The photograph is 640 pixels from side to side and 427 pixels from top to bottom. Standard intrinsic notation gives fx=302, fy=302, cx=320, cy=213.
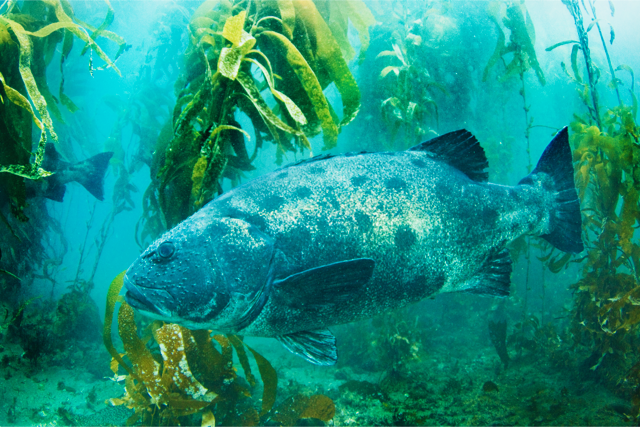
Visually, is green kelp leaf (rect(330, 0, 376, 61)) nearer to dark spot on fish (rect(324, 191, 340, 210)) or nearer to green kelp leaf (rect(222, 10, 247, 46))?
green kelp leaf (rect(222, 10, 247, 46))

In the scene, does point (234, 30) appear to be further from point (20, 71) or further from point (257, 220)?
point (20, 71)

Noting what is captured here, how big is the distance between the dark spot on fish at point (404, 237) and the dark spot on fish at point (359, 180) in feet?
1.25

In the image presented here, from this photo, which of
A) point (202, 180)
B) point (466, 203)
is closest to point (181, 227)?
point (202, 180)

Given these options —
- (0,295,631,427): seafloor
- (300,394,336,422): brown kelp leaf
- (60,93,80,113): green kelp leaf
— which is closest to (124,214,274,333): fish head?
(300,394,336,422): brown kelp leaf

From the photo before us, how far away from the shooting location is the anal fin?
7.45 feet

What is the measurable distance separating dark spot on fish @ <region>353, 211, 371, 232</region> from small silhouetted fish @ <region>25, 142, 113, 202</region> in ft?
11.2

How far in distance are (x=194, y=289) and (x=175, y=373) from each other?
203cm

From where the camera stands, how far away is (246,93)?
2289mm

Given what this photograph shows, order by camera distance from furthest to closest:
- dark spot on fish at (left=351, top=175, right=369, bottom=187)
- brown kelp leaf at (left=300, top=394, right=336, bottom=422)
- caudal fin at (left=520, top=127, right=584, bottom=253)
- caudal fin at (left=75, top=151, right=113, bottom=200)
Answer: caudal fin at (left=75, top=151, right=113, bottom=200)
brown kelp leaf at (left=300, top=394, right=336, bottom=422)
caudal fin at (left=520, top=127, right=584, bottom=253)
dark spot on fish at (left=351, top=175, right=369, bottom=187)

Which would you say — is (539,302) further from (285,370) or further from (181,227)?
(181,227)

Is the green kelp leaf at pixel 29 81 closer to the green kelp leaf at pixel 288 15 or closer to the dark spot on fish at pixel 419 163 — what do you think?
the green kelp leaf at pixel 288 15

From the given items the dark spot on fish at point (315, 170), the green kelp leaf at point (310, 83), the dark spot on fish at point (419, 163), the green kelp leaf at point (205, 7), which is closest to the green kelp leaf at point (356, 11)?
the green kelp leaf at point (310, 83)

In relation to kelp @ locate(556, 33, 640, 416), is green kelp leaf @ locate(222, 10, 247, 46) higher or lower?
higher

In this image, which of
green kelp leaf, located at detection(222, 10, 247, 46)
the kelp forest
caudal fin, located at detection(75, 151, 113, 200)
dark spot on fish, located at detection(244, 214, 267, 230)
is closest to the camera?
dark spot on fish, located at detection(244, 214, 267, 230)
